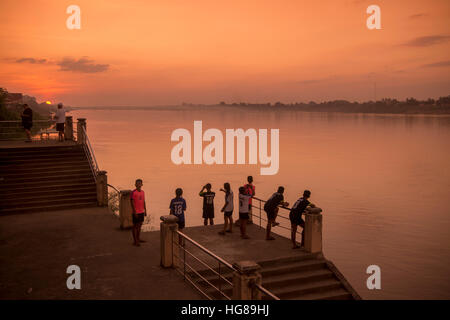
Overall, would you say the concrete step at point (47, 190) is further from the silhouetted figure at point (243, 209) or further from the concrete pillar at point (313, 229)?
the concrete pillar at point (313, 229)

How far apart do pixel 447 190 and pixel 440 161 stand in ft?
92.7

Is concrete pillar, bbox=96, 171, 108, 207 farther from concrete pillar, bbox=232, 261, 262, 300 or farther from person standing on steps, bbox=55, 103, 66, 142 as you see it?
concrete pillar, bbox=232, 261, 262, 300

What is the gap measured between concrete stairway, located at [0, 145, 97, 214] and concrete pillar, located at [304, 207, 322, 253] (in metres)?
9.36

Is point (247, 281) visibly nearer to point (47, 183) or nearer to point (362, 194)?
point (47, 183)

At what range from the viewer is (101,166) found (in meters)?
75.8

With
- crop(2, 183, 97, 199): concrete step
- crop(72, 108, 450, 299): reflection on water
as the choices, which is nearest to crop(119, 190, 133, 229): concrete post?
crop(2, 183, 97, 199): concrete step

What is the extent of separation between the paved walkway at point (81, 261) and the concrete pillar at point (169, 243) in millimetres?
235

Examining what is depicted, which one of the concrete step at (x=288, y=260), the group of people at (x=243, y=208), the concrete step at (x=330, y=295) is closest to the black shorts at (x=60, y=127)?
the group of people at (x=243, y=208)

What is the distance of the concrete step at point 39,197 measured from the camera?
52.5 ft

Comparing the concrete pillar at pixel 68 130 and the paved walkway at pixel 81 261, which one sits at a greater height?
the concrete pillar at pixel 68 130

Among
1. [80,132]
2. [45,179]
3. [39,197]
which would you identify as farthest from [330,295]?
Result: [80,132]

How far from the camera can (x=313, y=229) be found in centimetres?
1197
